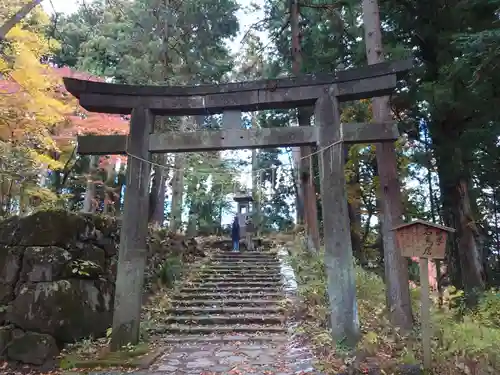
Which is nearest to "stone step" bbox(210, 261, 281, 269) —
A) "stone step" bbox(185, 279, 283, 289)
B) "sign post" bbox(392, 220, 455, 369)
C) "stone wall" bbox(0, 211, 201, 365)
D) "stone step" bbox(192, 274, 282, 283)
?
"stone step" bbox(192, 274, 282, 283)

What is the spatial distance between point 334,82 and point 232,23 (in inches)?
505

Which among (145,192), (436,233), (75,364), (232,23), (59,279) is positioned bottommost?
(75,364)

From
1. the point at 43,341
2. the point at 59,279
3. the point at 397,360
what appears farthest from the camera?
the point at 59,279

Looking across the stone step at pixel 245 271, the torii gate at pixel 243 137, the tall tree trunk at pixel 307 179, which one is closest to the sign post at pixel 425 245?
the torii gate at pixel 243 137

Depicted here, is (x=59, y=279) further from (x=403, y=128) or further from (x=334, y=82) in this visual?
(x=403, y=128)

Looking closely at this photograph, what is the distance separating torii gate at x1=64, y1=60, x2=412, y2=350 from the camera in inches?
241

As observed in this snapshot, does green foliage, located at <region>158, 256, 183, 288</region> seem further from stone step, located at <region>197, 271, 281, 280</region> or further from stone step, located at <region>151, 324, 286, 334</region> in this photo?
stone step, located at <region>151, 324, 286, 334</region>

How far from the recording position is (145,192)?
6.82m

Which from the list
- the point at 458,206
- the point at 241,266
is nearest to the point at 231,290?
the point at 241,266

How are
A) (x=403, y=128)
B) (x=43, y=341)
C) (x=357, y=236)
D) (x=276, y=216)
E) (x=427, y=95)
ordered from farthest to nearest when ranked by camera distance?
(x=276, y=216), (x=357, y=236), (x=403, y=128), (x=427, y=95), (x=43, y=341)

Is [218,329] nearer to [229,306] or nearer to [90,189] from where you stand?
[229,306]

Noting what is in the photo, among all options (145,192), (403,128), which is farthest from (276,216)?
(145,192)

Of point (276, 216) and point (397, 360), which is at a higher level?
point (276, 216)

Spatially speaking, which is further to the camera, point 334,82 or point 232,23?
point 232,23
